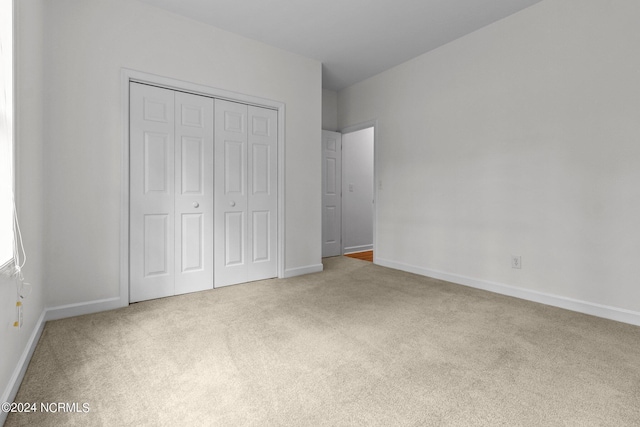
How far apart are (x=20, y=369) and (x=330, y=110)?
15.5 ft

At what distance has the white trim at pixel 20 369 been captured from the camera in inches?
53.7

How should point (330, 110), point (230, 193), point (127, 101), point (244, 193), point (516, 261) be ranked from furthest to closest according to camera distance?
point (330, 110) → point (244, 193) → point (230, 193) → point (516, 261) → point (127, 101)

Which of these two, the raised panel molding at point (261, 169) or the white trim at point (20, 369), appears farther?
the raised panel molding at point (261, 169)

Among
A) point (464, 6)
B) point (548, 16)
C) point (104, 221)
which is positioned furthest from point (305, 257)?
point (548, 16)

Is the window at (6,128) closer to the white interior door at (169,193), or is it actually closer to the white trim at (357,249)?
the white interior door at (169,193)

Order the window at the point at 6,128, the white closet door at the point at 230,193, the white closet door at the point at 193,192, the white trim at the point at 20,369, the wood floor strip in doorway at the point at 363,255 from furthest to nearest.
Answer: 1. the wood floor strip in doorway at the point at 363,255
2. the white closet door at the point at 230,193
3. the white closet door at the point at 193,192
4. the window at the point at 6,128
5. the white trim at the point at 20,369

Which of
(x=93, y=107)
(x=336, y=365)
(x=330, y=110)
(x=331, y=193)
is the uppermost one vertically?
(x=330, y=110)

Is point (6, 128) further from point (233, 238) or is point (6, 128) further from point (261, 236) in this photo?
point (261, 236)

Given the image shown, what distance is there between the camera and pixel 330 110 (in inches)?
206

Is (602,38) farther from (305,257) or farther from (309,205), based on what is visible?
(305,257)

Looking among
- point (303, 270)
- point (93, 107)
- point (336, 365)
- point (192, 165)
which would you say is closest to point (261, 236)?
point (303, 270)

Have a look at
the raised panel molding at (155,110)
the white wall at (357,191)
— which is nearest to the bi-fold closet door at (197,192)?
the raised panel molding at (155,110)

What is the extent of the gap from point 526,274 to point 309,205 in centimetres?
243

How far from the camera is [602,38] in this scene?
8.37ft
